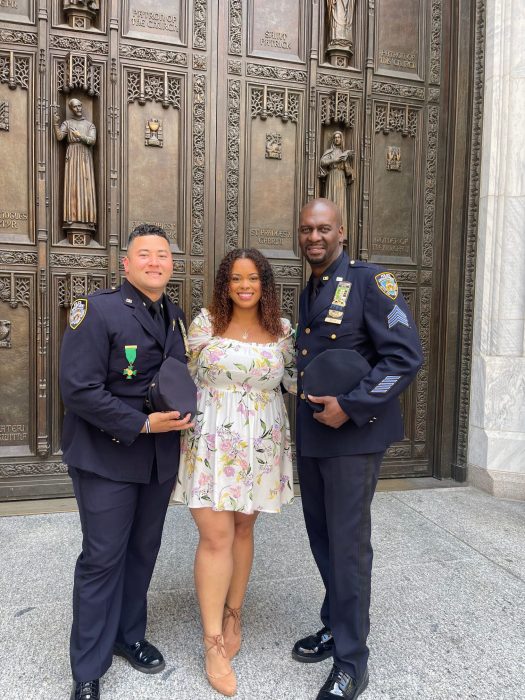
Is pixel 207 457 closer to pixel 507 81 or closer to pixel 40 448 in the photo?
pixel 40 448

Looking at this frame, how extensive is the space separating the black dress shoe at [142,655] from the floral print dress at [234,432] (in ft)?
2.41

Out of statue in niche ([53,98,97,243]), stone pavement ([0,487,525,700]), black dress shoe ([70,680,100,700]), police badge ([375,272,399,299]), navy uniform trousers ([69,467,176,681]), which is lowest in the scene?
stone pavement ([0,487,525,700])

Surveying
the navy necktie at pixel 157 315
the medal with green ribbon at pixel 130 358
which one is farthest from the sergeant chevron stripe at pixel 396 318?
the medal with green ribbon at pixel 130 358

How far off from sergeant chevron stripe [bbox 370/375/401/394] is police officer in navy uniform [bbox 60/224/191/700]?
0.81 meters

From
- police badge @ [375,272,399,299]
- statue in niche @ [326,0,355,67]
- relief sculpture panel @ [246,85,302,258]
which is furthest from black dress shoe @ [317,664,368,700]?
statue in niche @ [326,0,355,67]

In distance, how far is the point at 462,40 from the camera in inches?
218

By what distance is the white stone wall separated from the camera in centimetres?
520

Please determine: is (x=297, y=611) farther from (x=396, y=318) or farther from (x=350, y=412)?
(x=396, y=318)

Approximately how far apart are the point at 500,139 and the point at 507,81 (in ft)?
1.77

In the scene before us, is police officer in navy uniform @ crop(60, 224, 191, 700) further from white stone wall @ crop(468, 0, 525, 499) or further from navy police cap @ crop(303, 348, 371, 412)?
white stone wall @ crop(468, 0, 525, 499)

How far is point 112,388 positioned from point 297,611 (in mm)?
1730

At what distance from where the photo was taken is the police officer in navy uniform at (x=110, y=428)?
226 cm

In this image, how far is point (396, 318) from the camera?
7.98 ft

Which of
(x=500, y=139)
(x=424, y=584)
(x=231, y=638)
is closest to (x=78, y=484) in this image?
(x=231, y=638)
